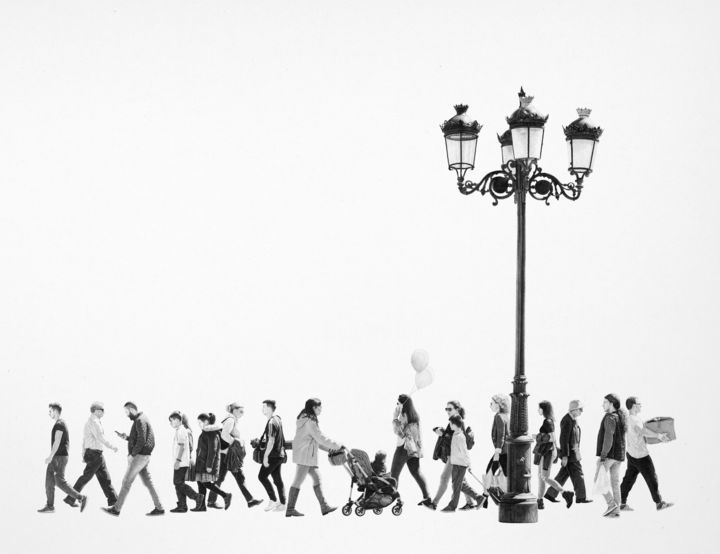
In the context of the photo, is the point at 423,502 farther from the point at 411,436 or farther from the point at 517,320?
the point at 517,320

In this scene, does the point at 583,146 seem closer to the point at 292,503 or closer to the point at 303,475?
the point at 303,475

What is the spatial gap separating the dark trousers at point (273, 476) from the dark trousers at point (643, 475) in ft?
17.2

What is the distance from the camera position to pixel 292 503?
22531 millimetres

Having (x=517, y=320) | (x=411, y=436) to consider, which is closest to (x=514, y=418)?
(x=517, y=320)

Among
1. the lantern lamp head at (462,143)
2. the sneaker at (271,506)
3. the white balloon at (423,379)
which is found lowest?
the sneaker at (271,506)

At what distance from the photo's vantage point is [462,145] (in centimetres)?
2139

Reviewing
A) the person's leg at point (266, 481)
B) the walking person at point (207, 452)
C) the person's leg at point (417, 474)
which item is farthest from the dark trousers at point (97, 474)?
the person's leg at point (417, 474)

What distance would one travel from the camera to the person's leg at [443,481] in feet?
75.9

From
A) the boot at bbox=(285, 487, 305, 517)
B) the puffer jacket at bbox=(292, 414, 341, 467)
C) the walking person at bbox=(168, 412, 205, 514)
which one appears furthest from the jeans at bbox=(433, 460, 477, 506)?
the walking person at bbox=(168, 412, 205, 514)

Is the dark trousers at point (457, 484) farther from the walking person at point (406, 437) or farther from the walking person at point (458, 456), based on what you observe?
the walking person at point (406, 437)

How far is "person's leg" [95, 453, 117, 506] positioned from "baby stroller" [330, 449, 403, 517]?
352cm

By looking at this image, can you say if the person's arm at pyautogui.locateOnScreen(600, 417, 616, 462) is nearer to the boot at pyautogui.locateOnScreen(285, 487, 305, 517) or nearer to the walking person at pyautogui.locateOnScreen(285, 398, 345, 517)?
the walking person at pyautogui.locateOnScreen(285, 398, 345, 517)

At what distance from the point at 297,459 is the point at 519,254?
4573mm

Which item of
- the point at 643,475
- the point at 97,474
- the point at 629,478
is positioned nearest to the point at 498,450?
the point at 629,478
